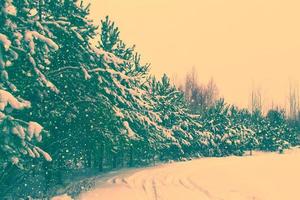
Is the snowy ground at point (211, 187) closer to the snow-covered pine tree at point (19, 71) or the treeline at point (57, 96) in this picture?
the treeline at point (57, 96)

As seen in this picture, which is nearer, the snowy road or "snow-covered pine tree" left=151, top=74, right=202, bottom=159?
the snowy road

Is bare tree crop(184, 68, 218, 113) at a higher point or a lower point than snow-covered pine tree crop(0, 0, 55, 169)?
higher

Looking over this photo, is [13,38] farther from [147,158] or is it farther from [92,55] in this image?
[147,158]

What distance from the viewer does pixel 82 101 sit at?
14.2 metres

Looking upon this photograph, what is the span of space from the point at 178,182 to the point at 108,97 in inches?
195

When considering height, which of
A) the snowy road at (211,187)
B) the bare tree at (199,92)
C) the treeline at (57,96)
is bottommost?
the snowy road at (211,187)

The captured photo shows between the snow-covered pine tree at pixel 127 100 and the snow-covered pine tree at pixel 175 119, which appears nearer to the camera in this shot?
the snow-covered pine tree at pixel 127 100

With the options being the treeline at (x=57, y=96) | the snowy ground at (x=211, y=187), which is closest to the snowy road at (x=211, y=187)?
the snowy ground at (x=211, y=187)

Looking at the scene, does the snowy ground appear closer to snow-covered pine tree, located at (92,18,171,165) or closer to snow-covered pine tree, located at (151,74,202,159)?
snow-covered pine tree, located at (92,18,171,165)

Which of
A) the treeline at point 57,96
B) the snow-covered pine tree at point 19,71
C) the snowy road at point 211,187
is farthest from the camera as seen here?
the snowy road at point 211,187

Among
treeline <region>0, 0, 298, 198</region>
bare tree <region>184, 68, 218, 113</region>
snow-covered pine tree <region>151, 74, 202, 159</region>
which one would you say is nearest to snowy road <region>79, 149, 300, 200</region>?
treeline <region>0, 0, 298, 198</region>

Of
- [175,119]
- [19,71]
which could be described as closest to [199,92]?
[175,119]

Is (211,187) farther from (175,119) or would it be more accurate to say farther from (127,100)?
(175,119)

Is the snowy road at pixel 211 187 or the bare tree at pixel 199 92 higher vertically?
the bare tree at pixel 199 92
